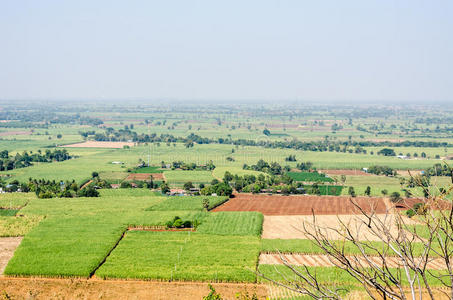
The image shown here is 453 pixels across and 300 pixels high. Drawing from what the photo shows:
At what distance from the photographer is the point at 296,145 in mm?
107500

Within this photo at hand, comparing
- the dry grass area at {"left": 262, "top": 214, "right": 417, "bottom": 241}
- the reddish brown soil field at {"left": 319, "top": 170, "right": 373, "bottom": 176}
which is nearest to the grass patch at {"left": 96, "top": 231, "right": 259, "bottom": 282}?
the dry grass area at {"left": 262, "top": 214, "right": 417, "bottom": 241}

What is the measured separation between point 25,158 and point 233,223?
187 ft

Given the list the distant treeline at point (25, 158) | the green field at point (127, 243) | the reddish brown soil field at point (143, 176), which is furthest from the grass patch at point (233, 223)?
the distant treeline at point (25, 158)

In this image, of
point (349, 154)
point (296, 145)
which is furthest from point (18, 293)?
point (296, 145)

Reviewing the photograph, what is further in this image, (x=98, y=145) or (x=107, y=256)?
(x=98, y=145)

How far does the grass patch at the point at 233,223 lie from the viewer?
38347 millimetres

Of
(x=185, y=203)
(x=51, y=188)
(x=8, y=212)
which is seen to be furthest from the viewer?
(x=51, y=188)

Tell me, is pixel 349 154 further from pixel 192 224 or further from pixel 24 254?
pixel 24 254

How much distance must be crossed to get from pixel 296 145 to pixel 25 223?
250ft

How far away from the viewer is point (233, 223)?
40719 millimetres

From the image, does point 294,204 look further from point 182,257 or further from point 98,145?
point 98,145

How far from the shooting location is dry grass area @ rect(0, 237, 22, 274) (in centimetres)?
3194

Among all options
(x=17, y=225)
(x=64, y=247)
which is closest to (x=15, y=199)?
(x=17, y=225)

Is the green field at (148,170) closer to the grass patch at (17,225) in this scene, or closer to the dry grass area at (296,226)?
the grass patch at (17,225)
